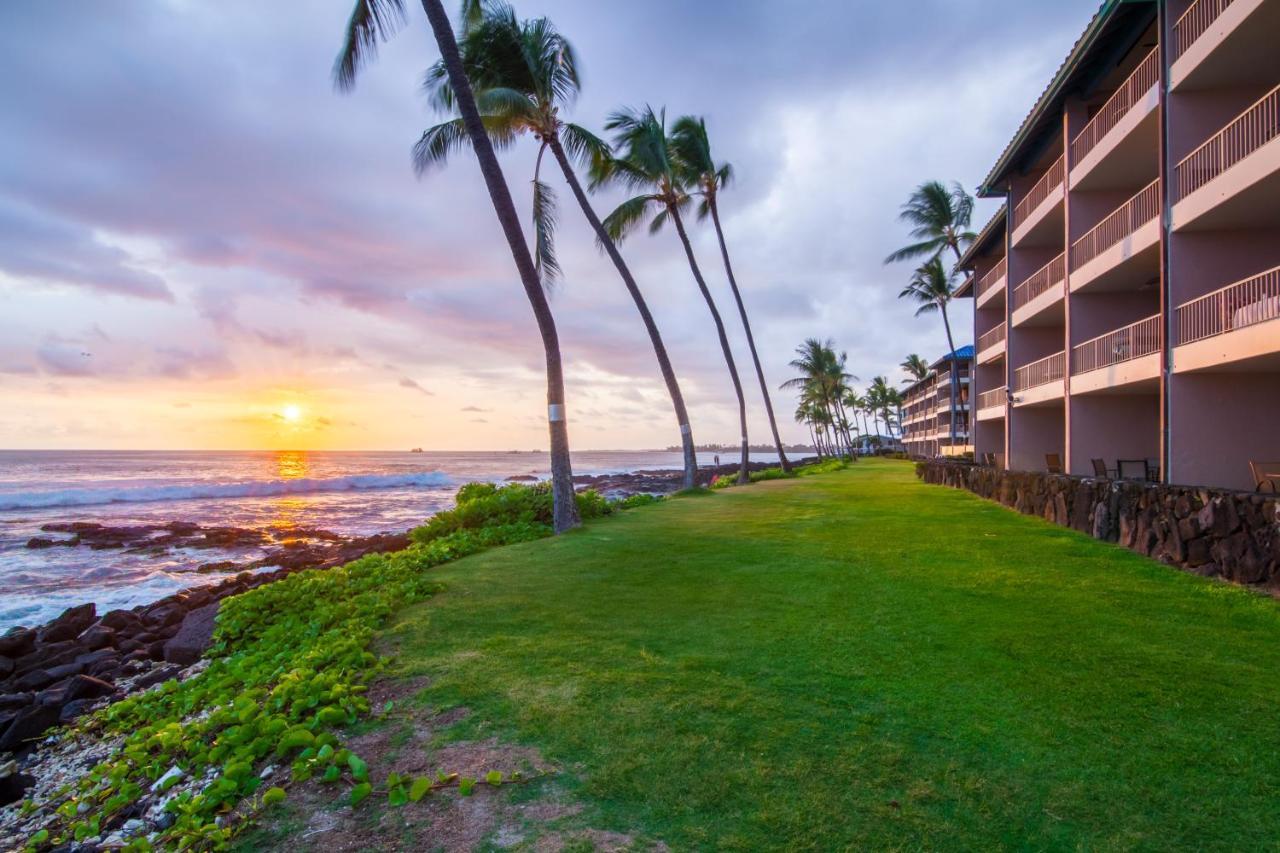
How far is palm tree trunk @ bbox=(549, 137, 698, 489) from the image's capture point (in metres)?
16.5

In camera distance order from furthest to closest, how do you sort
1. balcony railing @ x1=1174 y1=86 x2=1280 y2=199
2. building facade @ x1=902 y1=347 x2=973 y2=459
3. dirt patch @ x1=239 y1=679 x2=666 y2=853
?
1. building facade @ x1=902 y1=347 x2=973 y2=459
2. balcony railing @ x1=1174 y1=86 x2=1280 y2=199
3. dirt patch @ x1=239 y1=679 x2=666 y2=853

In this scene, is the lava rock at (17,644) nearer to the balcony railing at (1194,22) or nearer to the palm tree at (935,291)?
the balcony railing at (1194,22)

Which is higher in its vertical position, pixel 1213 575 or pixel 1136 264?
pixel 1136 264

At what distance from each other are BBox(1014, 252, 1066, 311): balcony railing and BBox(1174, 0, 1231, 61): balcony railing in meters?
5.59

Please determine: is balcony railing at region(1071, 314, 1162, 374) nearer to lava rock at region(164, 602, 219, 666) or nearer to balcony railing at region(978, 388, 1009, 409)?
balcony railing at region(978, 388, 1009, 409)

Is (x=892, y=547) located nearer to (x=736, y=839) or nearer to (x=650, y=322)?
(x=736, y=839)

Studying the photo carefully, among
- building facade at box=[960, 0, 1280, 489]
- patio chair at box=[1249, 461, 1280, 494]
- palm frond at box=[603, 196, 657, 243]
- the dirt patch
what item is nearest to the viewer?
the dirt patch

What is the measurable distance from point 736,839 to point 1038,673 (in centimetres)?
265

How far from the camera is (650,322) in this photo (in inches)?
749

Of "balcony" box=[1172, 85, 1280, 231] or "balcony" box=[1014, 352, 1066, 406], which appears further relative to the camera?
"balcony" box=[1014, 352, 1066, 406]

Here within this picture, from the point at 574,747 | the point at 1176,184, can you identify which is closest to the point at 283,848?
the point at 574,747

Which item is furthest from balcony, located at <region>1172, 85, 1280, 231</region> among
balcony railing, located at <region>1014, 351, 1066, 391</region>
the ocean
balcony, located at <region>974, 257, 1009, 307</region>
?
the ocean

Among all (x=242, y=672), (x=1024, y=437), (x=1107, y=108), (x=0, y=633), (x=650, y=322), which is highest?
(x=1107, y=108)

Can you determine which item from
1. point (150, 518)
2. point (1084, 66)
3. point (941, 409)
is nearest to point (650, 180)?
point (1084, 66)
